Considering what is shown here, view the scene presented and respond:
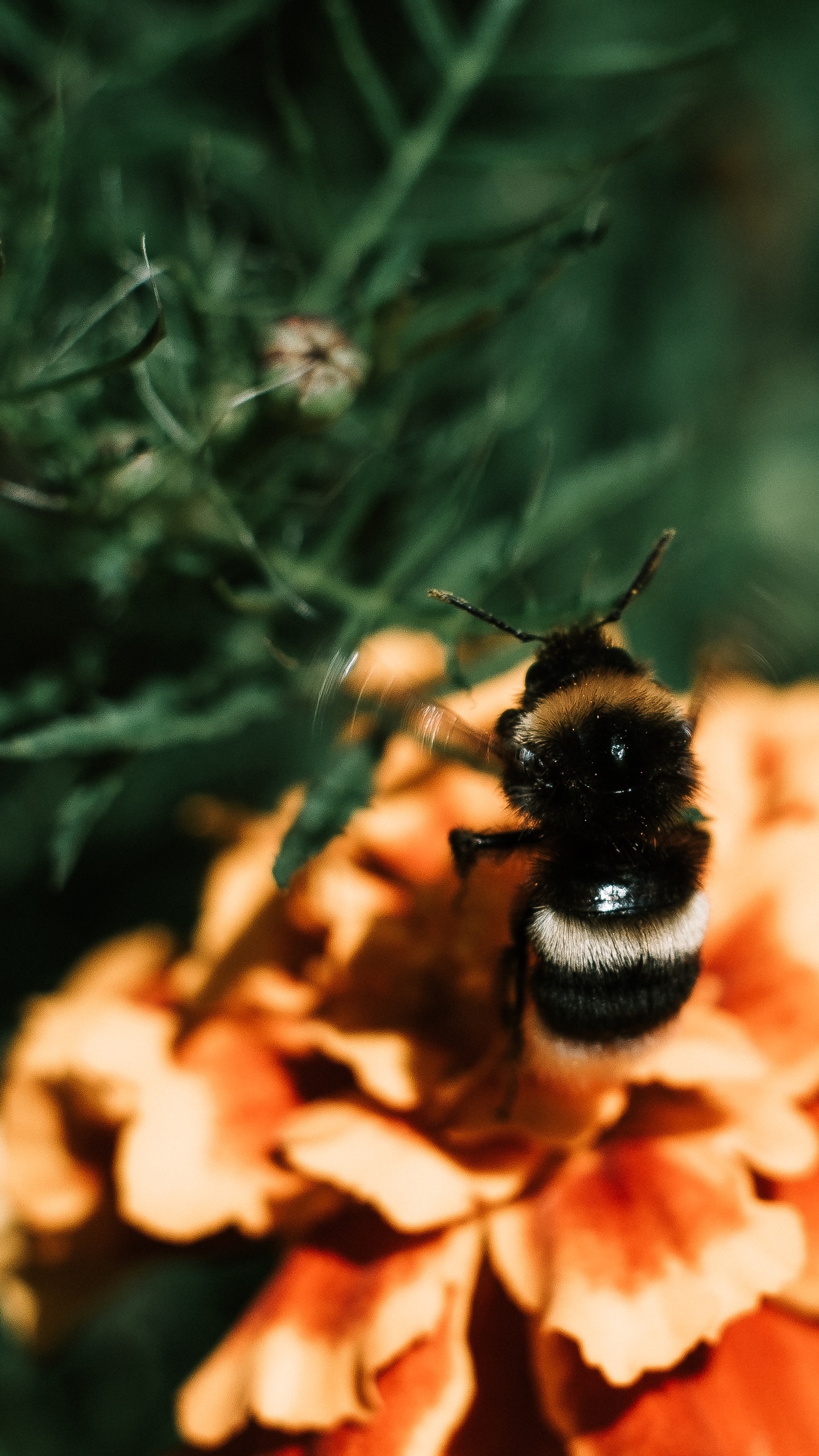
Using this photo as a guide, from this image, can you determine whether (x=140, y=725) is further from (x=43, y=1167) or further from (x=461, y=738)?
(x=43, y=1167)

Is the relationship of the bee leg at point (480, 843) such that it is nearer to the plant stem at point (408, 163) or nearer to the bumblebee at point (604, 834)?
the bumblebee at point (604, 834)

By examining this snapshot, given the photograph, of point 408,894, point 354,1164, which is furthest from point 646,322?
point 354,1164

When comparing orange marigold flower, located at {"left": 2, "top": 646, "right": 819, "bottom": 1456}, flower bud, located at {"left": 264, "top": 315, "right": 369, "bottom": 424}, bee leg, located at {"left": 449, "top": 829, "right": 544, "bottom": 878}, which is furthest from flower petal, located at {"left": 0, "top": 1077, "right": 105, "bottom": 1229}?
flower bud, located at {"left": 264, "top": 315, "right": 369, "bottom": 424}

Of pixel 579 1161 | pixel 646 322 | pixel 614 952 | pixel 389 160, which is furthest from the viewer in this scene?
pixel 646 322

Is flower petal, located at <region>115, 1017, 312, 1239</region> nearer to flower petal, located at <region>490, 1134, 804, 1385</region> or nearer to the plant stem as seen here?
flower petal, located at <region>490, 1134, 804, 1385</region>

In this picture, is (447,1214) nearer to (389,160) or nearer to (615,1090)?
(615,1090)

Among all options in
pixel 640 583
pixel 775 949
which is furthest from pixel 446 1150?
pixel 640 583

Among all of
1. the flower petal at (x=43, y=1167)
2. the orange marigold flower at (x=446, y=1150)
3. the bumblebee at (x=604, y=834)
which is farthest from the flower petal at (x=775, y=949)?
the flower petal at (x=43, y=1167)
